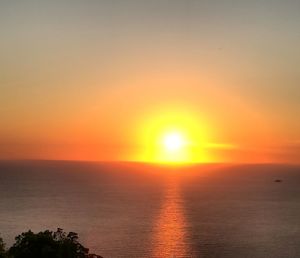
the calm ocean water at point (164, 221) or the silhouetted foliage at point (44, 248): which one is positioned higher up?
the calm ocean water at point (164, 221)

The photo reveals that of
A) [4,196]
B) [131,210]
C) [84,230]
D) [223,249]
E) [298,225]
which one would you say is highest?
[4,196]

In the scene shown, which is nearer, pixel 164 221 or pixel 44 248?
pixel 44 248

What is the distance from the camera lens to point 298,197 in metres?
188

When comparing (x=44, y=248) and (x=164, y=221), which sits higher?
(x=164, y=221)

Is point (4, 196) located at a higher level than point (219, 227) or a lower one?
higher

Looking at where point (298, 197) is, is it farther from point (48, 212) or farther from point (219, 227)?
point (48, 212)

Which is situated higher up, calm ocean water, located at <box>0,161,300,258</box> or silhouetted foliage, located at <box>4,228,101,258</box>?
calm ocean water, located at <box>0,161,300,258</box>

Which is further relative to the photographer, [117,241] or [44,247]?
[117,241]

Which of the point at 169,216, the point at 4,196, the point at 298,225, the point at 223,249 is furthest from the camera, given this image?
the point at 4,196

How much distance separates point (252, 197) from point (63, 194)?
8246cm

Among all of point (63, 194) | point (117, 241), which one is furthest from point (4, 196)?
point (117, 241)

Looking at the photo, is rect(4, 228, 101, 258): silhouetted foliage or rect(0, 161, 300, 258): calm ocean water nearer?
rect(4, 228, 101, 258): silhouetted foliage

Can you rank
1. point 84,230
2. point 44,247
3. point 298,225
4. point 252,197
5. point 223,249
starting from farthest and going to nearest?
1. point 252,197
2. point 298,225
3. point 84,230
4. point 223,249
5. point 44,247

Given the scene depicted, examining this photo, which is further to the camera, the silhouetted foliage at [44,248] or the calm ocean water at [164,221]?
the calm ocean water at [164,221]
